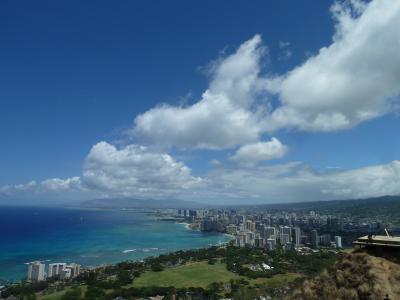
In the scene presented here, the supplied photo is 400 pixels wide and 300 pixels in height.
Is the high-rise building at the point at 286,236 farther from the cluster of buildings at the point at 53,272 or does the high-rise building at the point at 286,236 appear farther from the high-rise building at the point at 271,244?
the cluster of buildings at the point at 53,272

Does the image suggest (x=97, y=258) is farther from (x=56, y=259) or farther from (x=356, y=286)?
(x=356, y=286)

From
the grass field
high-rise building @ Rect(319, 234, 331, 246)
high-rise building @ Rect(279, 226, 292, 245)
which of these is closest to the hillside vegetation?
the grass field

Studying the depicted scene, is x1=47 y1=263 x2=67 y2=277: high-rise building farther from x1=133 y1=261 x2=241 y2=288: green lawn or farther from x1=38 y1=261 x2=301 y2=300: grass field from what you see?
x1=133 y1=261 x2=241 y2=288: green lawn

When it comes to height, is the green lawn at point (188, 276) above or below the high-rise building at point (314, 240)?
below

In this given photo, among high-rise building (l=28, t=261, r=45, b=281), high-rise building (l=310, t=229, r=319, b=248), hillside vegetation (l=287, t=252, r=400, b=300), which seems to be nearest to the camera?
hillside vegetation (l=287, t=252, r=400, b=300)

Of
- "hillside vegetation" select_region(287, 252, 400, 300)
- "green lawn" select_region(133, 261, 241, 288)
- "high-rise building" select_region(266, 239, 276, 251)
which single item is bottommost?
"green lawn" select_region(133, 261, 241, 288)

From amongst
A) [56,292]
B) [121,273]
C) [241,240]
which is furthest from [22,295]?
[241,240]

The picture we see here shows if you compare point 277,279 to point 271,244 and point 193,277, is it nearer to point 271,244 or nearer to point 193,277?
point 193,277

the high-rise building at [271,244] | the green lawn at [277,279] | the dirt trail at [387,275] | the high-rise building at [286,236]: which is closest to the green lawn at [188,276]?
the green lawn at [277,279]
